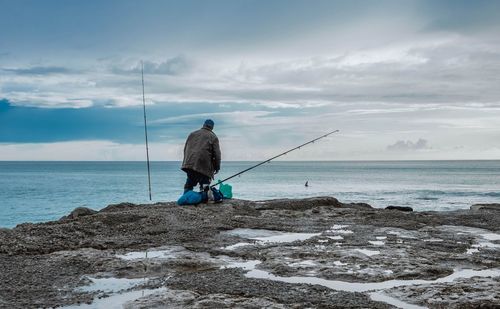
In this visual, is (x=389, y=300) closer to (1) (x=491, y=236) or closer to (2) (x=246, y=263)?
(2) (x=246, y=263)

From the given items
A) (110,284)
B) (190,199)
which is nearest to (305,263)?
(110,284)

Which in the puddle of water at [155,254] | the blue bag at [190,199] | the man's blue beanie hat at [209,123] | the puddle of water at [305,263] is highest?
the man's blue beanie hat at [209,123]

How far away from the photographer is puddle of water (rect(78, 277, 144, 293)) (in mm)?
5023

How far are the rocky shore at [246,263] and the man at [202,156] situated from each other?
2901 millimetres

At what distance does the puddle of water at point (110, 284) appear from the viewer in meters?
5.02

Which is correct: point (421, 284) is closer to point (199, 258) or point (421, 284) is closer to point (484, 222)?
point (199, 258)

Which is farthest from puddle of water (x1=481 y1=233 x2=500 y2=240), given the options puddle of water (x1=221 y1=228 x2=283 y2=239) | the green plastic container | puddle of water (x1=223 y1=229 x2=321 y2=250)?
the green plastic container

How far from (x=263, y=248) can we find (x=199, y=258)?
119 centimetres

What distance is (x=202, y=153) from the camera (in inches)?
523

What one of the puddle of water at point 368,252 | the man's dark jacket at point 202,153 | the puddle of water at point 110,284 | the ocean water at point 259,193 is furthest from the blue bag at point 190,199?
the ocean water at point 259,193

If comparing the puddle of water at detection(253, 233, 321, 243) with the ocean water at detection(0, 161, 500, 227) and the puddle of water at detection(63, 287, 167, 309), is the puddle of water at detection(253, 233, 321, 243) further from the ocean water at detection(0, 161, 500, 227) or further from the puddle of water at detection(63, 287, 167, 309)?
the ocean water at detection(0, 161, 500, 227)

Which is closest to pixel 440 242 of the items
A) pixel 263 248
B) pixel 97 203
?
pixel 263 248

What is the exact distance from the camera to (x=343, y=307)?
14.3 ft

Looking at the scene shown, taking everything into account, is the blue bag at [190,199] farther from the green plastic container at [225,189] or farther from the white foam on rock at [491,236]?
the white foam on rock at [491,236]
